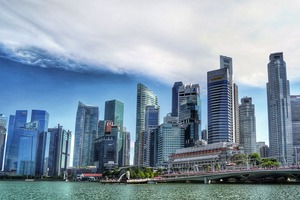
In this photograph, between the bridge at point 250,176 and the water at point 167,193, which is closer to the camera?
the water at point 167,193

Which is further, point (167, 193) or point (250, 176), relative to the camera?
point (250, 176)

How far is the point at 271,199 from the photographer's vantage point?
61625 millimetres

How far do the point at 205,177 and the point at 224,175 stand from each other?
12029 mm

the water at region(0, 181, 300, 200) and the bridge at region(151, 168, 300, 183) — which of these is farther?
the bridge at region(151, 168, 300, 183)

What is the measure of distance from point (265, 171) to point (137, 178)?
78210 mm

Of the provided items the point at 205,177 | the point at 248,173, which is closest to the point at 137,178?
the point at 205,177

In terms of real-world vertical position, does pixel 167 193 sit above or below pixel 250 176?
below

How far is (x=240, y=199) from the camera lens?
6228cm

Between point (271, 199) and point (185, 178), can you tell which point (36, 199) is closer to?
point (271, 199)

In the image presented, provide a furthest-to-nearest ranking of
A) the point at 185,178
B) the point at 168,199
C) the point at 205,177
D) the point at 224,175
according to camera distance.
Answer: the point at 185,178
the point at 205,177
the point at 224,175
the point at 168,199

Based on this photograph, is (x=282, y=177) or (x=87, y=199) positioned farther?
(x=282, y=177)

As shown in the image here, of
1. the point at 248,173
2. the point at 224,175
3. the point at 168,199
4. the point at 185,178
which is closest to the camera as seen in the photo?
the point at 168,199

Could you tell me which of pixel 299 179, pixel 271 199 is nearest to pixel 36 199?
pixel 271 199

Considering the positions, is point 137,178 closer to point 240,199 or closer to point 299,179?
point 299,179
